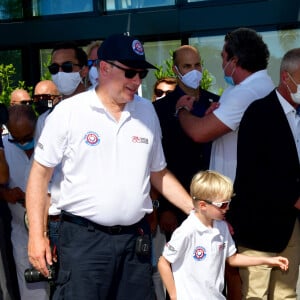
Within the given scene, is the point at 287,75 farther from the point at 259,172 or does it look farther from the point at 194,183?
the point at 194,183

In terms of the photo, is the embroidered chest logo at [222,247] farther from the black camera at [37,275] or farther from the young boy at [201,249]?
the black camera at [37,275]

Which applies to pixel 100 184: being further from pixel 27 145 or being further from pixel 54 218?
pixel 27 145

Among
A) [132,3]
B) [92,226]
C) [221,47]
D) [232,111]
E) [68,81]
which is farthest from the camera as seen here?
[132,3]

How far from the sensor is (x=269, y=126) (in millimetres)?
4113

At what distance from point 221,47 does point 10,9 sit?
4091 mm

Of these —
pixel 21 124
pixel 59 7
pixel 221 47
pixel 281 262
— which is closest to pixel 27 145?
pixel 21 124

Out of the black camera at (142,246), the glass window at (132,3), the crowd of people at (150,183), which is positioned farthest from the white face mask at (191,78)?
the glass window at (132,3)

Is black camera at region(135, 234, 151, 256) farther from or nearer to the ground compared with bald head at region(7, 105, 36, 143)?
nearer to the ground

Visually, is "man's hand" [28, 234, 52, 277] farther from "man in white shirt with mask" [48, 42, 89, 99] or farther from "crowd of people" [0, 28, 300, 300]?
"man in white shirt with mask" [48, 42, 89, 99]

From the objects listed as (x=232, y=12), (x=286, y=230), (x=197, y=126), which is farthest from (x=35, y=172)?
(x=232, y=12)

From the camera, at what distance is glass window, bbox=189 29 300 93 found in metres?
10.5

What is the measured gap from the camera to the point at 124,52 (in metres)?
3.64

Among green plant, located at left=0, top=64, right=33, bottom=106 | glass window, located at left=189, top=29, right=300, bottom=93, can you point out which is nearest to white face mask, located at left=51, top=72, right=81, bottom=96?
green plant, located at left=0, top=64, right=33, bottom=106

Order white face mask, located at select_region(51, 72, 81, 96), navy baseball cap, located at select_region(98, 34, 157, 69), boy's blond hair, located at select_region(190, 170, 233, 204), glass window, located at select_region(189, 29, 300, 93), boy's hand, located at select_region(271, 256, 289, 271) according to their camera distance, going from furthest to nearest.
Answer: glass window, located at select_region(189, 29, 300, 93) < white face mask, located at select_region(51, 72, 81, 96) < boy's hand, located at select_region(271, 256, 289, 271) < boy's blond hair, located at select_region(190, 170, 233, 204) < navy baseball cap, located at select_region(98, 34, 157, 69)
